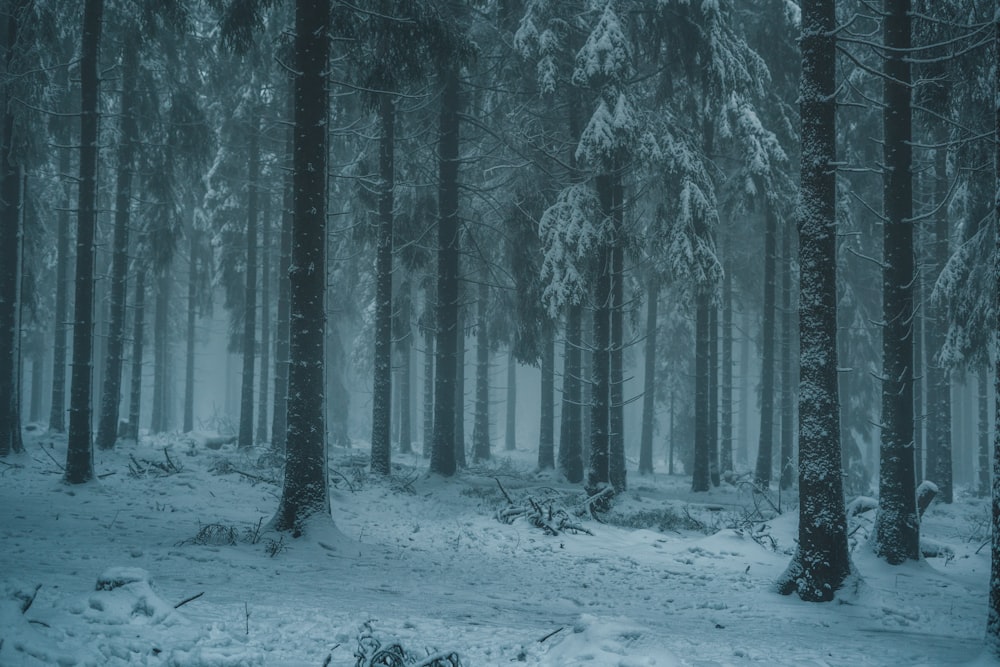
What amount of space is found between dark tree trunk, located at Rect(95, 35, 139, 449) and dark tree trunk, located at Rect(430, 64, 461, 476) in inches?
285

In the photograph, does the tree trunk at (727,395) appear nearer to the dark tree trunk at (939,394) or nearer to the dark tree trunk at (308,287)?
the dark tree trunk at (939,394)

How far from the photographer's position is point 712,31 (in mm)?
12914

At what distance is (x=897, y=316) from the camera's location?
940cm

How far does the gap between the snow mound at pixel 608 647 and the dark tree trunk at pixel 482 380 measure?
1427 centimetres

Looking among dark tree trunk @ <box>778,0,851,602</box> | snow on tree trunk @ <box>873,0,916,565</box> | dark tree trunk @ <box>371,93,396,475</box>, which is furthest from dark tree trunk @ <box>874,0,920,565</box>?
dark tree trunk @ <box>371,93,396,475</box>

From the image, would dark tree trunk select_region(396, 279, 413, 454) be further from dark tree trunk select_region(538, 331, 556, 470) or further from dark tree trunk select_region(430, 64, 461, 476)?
dark tree trunk select_region(538, 331, 556, 470)

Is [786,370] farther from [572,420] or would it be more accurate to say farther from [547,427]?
[547,427]

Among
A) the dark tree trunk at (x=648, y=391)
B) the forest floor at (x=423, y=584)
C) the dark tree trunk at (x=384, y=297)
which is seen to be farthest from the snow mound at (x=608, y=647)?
the dark tree trunk at (x=648, y=391)

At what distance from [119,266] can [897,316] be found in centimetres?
1677

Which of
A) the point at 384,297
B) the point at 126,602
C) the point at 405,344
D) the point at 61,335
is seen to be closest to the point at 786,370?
the point at 405,344

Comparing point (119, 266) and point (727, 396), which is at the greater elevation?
point (119, 266)

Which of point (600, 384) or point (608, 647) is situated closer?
point (608, 647)

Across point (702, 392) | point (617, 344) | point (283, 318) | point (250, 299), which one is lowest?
point (702, 392)

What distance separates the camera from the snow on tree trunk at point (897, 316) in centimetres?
937
